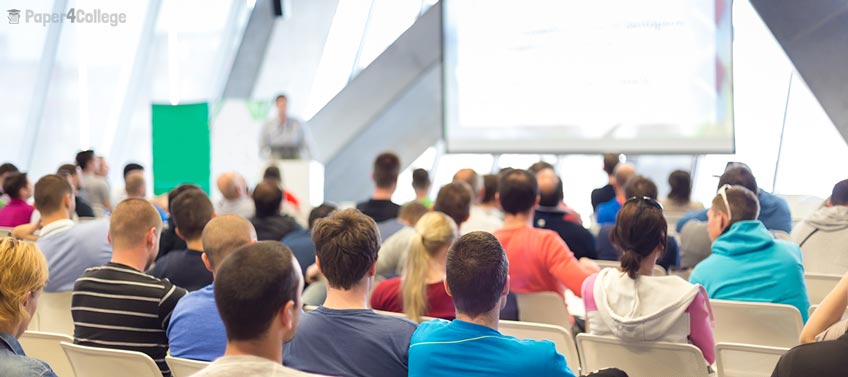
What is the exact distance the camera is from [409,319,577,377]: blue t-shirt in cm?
238

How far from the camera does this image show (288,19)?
12.2 meters

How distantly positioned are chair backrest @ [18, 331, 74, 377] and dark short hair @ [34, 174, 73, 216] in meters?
1.68

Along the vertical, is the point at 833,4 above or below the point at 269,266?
above

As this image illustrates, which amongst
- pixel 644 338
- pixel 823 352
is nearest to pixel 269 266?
pixel 823 352

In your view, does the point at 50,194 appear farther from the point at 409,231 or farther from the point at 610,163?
the point at 610,163

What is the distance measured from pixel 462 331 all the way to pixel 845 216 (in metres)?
3.19

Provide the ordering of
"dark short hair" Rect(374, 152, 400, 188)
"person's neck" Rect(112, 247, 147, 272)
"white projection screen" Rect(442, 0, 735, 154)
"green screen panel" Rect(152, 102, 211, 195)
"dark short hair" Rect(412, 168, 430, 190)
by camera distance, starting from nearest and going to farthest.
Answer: "person's neck" Rect(112, 247, 147, 272)
"dark short hair" Rect(374, 152, 400, 188)
"dark short hair" Rect(412, 168, 430, 190)
"white projection screen" Rect(442, 0, 735, 154)
"green screen panel" Rect(152, 102, 211, 195)

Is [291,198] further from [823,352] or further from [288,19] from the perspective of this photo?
[823,352]

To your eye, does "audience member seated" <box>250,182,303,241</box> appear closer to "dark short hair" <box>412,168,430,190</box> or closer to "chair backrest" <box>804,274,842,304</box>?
"dark short hair" <box>412,168,430,190</box>

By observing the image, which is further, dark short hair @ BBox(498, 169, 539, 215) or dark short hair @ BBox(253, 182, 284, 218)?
dark short hair @ BBox(253, 182, 284, 218)

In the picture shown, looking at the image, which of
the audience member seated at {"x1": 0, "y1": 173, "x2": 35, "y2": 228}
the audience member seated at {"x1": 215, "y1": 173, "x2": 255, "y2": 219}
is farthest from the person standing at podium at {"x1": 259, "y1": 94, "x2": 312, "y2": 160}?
the audience member seated at {"x1": 0, "y1": 173, "x2": 35, "y2": 228}

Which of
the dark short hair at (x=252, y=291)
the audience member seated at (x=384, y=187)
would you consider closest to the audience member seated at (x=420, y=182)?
the audience member seated at (x=384, y=187)

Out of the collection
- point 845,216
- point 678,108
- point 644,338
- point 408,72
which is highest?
point 408,72

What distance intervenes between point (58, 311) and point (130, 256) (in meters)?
1.13
